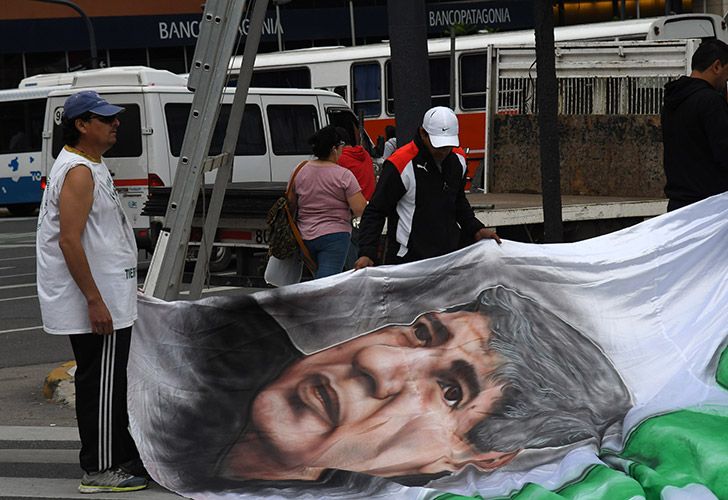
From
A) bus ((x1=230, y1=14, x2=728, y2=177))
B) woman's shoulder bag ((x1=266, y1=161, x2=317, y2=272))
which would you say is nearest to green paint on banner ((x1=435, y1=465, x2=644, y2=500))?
woman's shoulder bag ((x1=266, y1=161, x2=317, y2=272))

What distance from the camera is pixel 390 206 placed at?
7.43 metres

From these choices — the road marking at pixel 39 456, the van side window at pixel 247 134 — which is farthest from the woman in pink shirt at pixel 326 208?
the van side window at pixel 247 134

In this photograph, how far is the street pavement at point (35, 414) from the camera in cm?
660

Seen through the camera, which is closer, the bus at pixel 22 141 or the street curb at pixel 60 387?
the street curb at pixel 60 387

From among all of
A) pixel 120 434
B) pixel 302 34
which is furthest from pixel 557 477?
pixel 302 34

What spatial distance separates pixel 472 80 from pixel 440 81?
806 mm

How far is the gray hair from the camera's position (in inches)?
240

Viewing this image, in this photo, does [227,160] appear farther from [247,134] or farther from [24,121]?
[24,121]

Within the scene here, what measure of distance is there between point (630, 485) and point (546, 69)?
4.70m

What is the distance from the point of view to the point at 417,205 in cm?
745

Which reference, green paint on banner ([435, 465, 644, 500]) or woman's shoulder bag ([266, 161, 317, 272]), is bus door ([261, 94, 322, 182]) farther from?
green paint on banner ([435, 465, 644, 500])

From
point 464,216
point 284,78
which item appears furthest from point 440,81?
point 464,216

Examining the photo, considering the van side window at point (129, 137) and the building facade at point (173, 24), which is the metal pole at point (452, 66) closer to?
the van side window at point (129, 137)

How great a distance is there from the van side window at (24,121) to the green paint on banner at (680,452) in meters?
26.0
